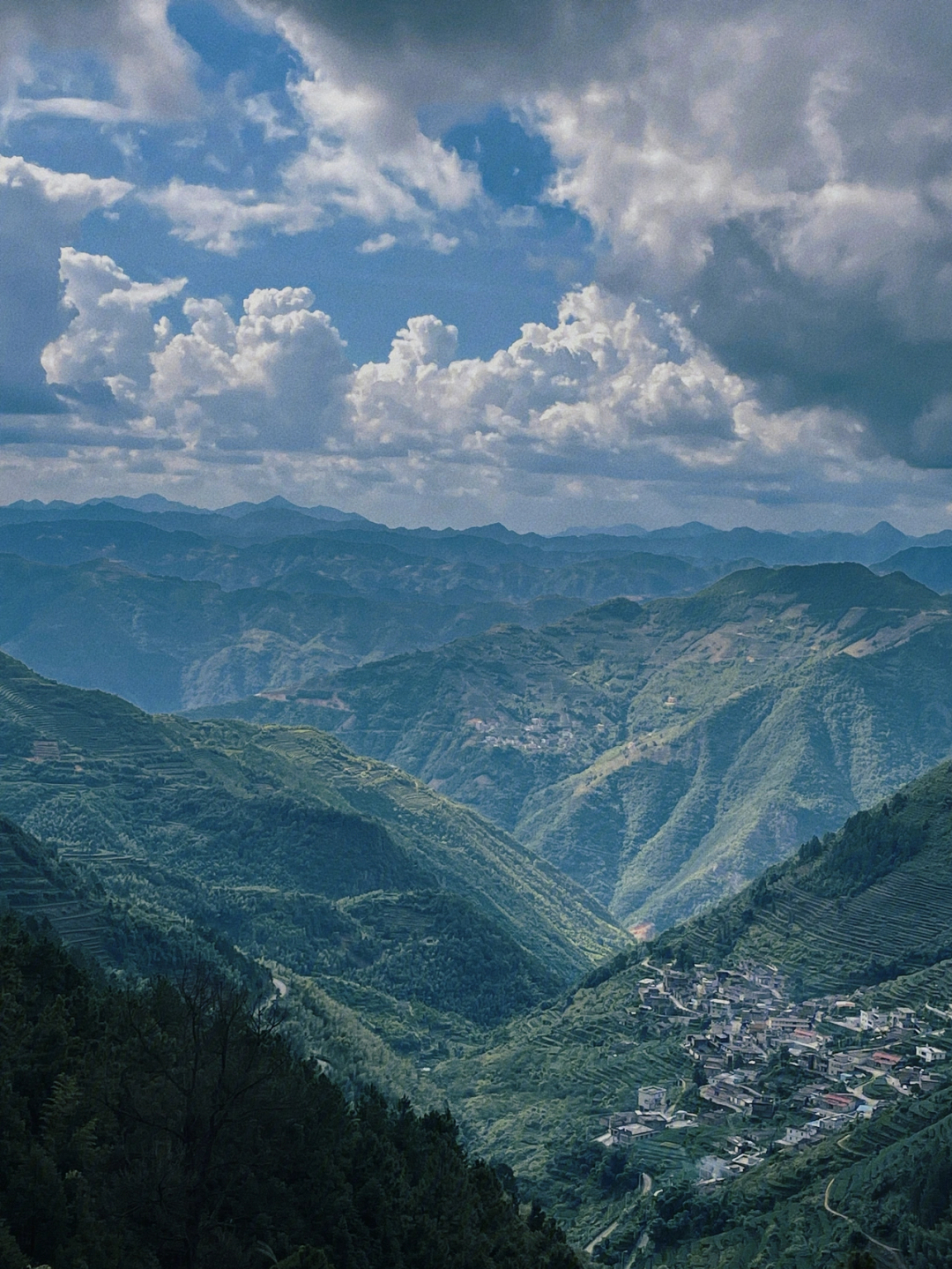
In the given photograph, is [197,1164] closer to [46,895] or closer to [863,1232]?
[863,1232]

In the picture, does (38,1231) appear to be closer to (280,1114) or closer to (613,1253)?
(280,1114)

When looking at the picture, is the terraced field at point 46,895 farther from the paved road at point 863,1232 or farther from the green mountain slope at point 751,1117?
the paved road at point 863,1232

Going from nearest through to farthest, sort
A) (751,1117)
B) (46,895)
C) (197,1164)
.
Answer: (197,1164) < (751,1117) < (46,895)

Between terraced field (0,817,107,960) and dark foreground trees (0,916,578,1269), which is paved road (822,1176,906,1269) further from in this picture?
terraced field (0,817,107,960)

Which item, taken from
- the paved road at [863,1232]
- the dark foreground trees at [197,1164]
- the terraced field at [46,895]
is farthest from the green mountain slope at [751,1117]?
the terraced field at [46,895]

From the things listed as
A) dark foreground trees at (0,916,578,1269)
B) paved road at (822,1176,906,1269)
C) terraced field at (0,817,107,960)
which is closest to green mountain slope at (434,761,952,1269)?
paved road at (822,1176,906,1269)

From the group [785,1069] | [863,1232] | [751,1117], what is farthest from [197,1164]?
[785,1069]
